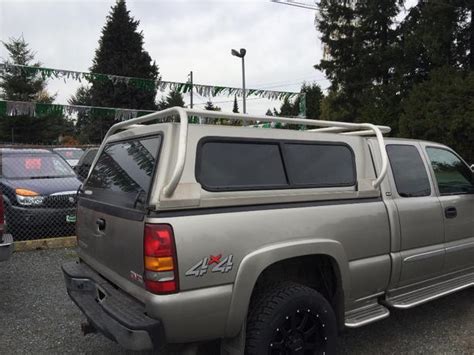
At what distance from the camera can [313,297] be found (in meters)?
3.07

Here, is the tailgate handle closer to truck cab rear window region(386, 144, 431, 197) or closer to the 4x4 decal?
the 4x4 decal

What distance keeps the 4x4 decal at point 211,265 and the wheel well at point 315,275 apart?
20.3 inches

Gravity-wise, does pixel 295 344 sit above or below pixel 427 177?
below

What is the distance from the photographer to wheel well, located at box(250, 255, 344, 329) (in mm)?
3230

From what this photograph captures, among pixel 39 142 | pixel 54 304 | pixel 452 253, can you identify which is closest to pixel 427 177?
pixel 452 253

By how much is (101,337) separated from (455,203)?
3566mm

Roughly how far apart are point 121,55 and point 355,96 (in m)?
26.3

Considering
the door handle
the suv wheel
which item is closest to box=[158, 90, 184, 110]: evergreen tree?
the door handle

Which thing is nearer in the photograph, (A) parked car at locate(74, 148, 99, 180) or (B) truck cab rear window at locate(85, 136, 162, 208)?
(B) truck cab rear window at locate(85, 136, 162, 208)

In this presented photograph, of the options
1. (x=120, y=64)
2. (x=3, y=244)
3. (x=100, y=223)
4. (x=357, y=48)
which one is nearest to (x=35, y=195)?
(x=3, y=244)

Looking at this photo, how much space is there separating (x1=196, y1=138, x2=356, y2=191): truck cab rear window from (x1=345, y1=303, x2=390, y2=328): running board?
1022 mm

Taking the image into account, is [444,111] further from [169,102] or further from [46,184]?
[169,102]

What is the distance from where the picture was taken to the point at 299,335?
3.02 m

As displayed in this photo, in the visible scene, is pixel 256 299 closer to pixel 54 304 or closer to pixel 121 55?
pixel 54 304
